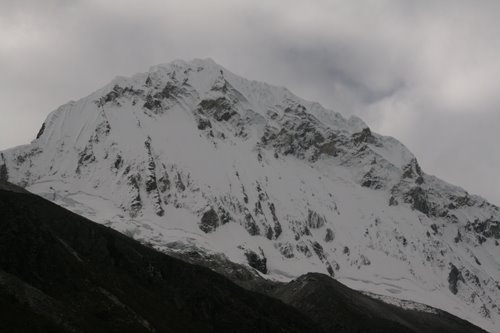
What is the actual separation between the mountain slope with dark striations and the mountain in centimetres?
16

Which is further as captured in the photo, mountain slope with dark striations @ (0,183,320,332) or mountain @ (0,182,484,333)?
mountain @ (0,182,484,333)

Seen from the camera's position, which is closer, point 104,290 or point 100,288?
point 100,288

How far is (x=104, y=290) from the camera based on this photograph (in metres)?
101

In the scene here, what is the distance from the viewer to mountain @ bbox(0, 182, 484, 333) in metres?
84.7

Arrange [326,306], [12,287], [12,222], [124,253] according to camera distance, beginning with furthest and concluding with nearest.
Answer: [326,306]
[124,253]
[12,222]
[12,287]

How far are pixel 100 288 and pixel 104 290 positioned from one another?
0.61m

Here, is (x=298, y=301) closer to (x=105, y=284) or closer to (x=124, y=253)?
(x=124, y=253)

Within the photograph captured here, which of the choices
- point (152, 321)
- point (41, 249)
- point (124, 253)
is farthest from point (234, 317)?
point (41, 249)

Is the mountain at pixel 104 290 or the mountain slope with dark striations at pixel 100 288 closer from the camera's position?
the mountain slope with dark striations at pixel 100 288

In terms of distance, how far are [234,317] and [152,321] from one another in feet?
115

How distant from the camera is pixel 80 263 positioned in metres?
106

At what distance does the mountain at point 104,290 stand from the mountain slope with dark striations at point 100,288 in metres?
0.16

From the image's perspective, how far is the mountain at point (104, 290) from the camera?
84688 mm

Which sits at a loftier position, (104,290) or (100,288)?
(100,288)
